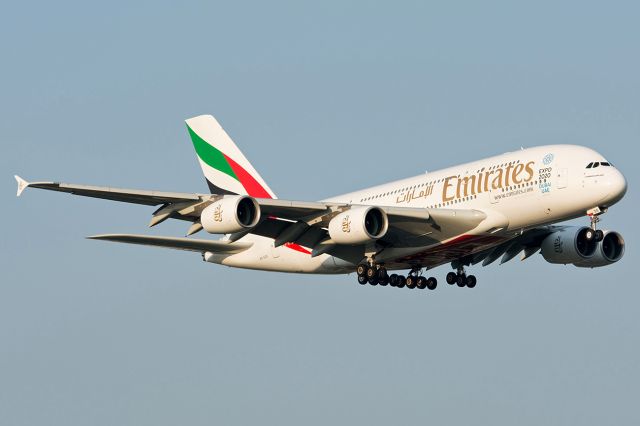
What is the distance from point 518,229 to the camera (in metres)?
48.5

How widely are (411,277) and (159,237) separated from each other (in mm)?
10153

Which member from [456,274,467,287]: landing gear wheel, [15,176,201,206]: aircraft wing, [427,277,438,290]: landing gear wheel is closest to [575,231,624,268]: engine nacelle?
[456,274,467,287]: landing gear wheel

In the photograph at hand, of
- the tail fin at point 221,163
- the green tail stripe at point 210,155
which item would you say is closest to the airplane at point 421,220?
the tail fin at point 221,163

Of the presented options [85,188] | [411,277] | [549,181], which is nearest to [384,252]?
[411,277]

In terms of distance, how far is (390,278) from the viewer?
175 feet

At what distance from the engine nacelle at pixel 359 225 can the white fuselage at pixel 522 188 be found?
106 inches

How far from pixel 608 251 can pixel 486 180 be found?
29.0 ft

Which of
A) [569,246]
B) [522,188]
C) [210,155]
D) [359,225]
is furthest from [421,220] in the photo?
[210,155]

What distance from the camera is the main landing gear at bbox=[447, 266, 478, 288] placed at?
5447 cm

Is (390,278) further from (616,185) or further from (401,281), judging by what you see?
(616,185)

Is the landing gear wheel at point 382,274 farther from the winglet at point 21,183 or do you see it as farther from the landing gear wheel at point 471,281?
the winglet at point 21,183

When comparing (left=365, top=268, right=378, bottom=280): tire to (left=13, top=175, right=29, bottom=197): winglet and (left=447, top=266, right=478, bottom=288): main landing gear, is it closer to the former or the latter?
(left=447, top=266, right=478, bottom=288): main landing gear

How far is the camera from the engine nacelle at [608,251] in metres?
54.5

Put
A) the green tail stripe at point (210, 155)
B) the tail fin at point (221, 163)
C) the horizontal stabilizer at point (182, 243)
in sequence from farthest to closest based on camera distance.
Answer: the green tail stripe at point (210, 155) → the tail fin at point (221, 163) → the horizontal stabilizer at point (182, 243)
